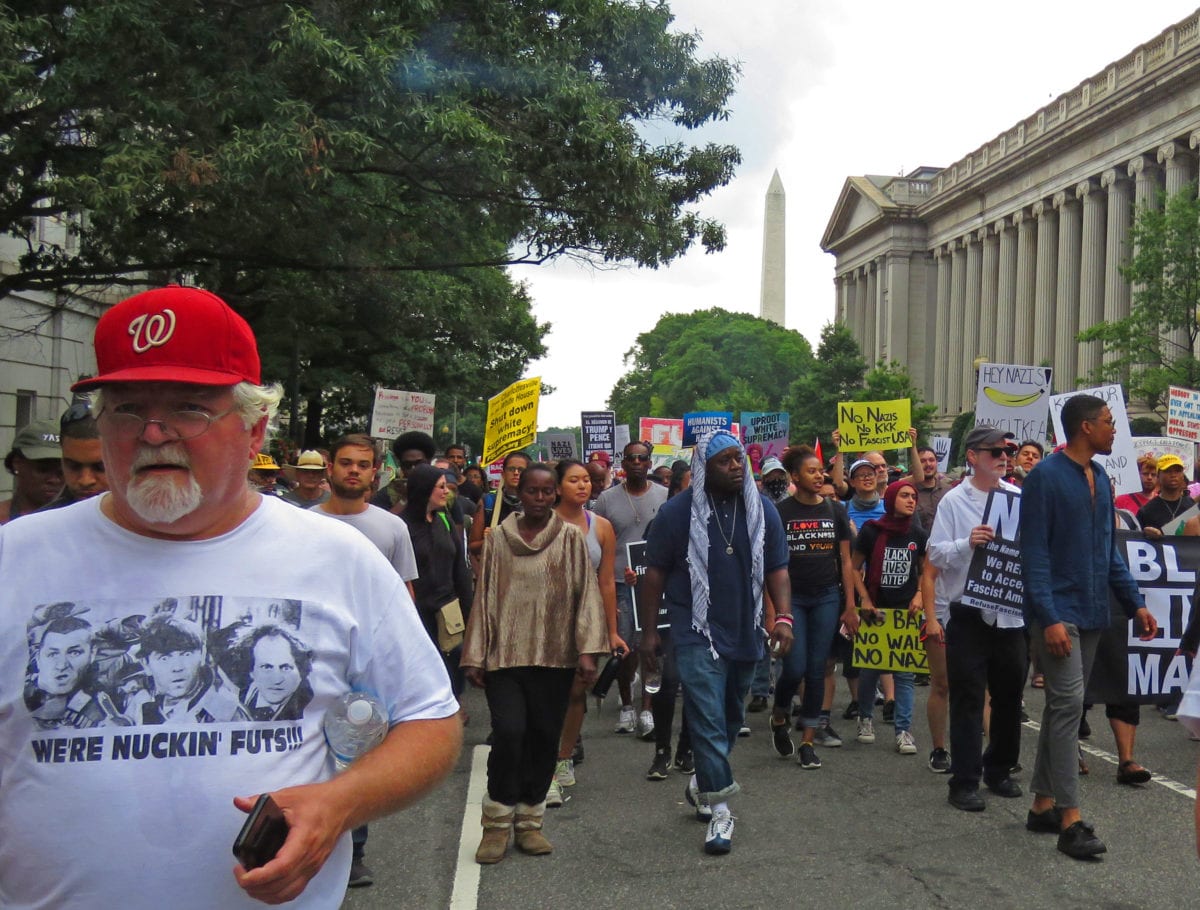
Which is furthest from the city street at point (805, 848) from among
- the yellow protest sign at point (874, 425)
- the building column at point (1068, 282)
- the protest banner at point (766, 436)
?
the building column at point (1068, 282)

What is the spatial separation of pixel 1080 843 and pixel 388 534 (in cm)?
348

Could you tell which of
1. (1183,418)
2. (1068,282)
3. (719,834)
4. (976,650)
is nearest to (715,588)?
(719,834)

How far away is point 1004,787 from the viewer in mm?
7465

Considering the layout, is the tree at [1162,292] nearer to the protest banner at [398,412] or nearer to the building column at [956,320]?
the protest banner at [398,412]

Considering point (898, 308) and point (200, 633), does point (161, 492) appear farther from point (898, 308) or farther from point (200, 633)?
point (898, 308)

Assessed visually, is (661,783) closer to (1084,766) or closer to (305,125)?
(1084,766)

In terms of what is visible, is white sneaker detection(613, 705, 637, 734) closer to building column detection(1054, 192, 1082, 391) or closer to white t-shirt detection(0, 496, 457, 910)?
white t-shirt detection(0, 496, 457, 910)

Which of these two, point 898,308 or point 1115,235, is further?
point 898,308

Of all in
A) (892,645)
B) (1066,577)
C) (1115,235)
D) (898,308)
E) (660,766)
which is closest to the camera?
(1066,577)

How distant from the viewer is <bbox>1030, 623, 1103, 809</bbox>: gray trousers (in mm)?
6262

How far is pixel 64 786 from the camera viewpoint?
205 cm

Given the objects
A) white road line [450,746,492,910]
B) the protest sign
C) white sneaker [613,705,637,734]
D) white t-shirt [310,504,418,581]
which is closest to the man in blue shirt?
white road line [450,746,492,910]

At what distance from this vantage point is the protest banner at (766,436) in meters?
20.6

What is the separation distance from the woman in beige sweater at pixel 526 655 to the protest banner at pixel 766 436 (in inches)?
549
